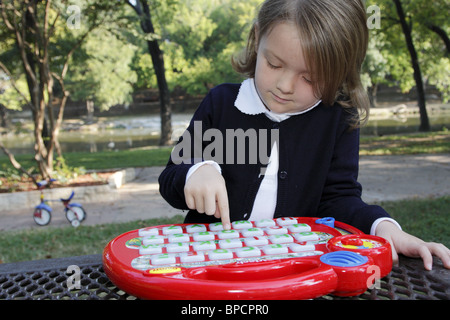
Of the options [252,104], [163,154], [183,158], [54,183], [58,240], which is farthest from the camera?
[163,154]

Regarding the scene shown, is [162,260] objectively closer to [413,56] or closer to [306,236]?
[306,236]

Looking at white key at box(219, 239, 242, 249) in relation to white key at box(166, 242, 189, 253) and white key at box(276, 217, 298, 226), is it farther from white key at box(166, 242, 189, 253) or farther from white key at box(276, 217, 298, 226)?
white key at box(276, 217, 298, 226)

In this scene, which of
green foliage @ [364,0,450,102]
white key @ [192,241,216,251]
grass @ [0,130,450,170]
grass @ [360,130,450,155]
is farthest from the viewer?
green foliage @ [364,0,450,102]

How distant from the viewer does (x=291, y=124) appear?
5.15ft

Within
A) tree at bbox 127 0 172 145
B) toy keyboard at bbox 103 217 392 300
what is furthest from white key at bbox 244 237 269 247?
tree at bbox 127 0 172 145

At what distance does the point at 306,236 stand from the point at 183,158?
56 centimetres

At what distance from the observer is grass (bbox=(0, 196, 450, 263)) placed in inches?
138

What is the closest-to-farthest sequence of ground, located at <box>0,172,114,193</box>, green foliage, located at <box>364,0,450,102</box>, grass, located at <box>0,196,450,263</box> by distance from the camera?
grass, located at <box>0,196,450,263</box> → ground, located at <box>0,172,114,193</box> → green foliage, located at <box>364,0,450,102</box>

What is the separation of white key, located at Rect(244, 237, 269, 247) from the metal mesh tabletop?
0.19 metres

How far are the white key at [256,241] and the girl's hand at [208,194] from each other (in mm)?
95

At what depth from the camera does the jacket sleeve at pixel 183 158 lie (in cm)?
127

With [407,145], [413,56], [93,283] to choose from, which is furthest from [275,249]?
[413,56]

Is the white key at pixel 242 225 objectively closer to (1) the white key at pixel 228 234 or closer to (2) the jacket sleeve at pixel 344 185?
(1) the white key at pixel 228 234

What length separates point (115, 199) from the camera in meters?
5.76
